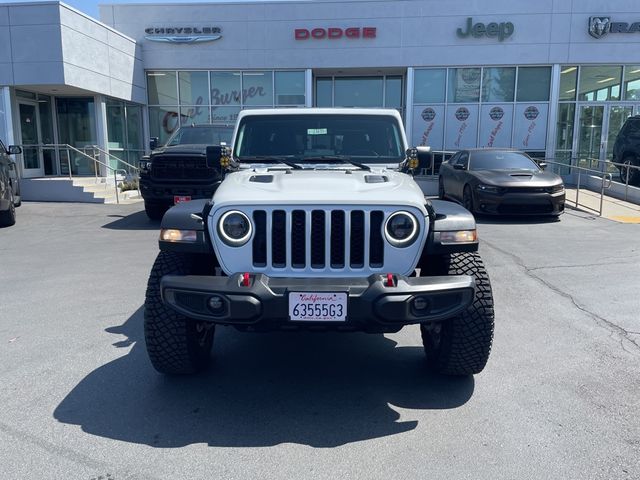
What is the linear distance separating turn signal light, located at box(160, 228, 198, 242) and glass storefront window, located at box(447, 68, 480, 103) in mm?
18669

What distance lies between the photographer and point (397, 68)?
20.3 meters

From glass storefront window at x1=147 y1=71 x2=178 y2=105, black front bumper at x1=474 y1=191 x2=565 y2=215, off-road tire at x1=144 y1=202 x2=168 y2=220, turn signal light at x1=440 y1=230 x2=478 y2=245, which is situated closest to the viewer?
turn signal light at x1=440 y1=230 x2=478 y2=245

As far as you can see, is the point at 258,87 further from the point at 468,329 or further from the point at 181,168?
the point at 468,329

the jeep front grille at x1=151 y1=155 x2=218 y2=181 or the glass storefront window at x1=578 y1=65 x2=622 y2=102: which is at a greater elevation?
the glass storefront window at x1=578 y1=65 x2=622 y2=102

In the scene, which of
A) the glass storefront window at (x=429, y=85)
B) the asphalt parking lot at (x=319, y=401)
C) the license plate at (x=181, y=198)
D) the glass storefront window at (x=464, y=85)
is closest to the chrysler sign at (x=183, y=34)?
the glass storefront window at (x=429, y=85)

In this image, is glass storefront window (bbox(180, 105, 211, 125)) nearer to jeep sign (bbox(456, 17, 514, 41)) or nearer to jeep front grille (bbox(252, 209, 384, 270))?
jeep sign (bbox(456, 17, 514, 41))

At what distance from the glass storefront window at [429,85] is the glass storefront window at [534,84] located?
2.84 m

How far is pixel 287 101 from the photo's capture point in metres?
20.9

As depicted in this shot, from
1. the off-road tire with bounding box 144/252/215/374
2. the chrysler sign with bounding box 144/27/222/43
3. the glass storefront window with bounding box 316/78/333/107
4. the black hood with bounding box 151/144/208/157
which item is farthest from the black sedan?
the chrysler sign with bounding box 144/27/222/43

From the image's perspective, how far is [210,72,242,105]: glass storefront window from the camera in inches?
821

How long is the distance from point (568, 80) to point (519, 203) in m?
11.5

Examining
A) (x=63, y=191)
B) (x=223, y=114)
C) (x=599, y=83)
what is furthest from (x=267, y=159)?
(x=599, y=83)

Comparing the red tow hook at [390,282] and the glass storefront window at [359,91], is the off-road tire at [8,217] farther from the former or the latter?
the glass storefront window at [359,91]

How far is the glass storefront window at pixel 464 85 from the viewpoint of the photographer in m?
20.1
